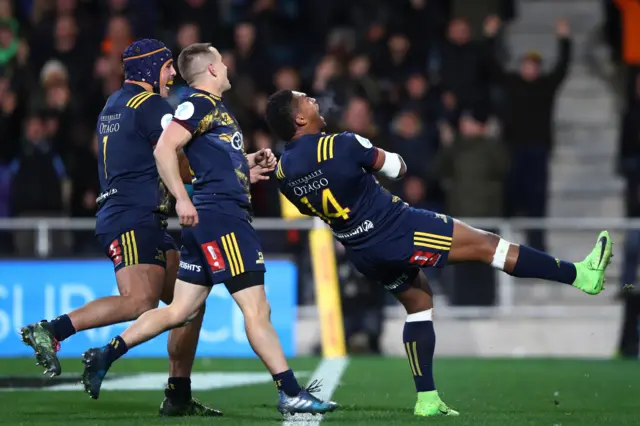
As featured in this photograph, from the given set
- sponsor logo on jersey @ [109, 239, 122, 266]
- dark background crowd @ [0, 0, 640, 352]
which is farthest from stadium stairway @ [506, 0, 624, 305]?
sponsor logo on jersey @ [109, 239, 122, 266]

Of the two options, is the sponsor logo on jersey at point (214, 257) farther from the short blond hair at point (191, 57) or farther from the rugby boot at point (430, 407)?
the rugby boot at point (430, 407)

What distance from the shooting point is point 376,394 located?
9898 mm

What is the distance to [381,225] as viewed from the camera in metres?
8.32

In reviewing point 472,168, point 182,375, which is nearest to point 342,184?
point 182,375

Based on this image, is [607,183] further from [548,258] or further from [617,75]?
[548,258]

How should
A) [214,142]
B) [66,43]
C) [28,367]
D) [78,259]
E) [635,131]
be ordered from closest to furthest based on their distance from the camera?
[214,142], [28,367], [78,259], [635,131], [66,43]

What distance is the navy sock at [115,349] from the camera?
8000mm

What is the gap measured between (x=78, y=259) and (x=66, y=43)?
3996mm

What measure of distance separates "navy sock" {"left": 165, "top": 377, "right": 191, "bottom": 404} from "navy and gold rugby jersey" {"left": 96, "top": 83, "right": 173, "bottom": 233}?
1.02 m

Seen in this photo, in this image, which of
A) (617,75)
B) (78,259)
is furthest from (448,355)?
(617,75)

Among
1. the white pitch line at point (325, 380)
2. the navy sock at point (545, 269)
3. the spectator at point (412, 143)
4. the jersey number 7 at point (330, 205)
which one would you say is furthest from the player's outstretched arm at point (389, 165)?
the spectator at point (412, 143)

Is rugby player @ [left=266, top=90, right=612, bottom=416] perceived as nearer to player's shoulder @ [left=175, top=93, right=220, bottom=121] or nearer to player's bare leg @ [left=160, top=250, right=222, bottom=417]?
player's shoulder @ [left=175, top=93, right=220, bottom=121]

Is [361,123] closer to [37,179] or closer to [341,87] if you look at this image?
[341,87]

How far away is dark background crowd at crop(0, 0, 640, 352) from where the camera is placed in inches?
599
